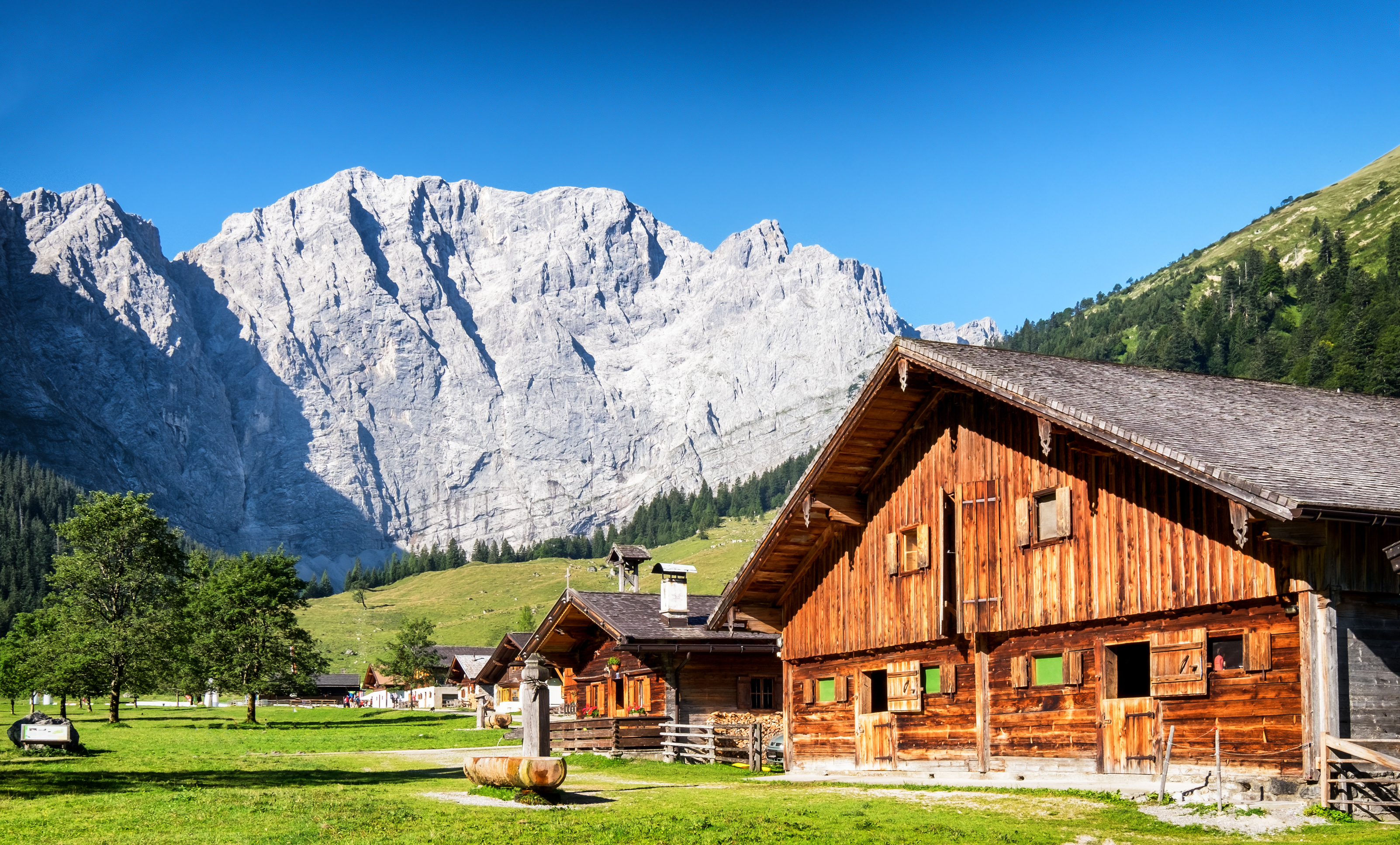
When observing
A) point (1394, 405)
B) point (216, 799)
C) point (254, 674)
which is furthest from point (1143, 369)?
point (254, 674)

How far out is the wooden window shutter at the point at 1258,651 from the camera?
2038 centimetres

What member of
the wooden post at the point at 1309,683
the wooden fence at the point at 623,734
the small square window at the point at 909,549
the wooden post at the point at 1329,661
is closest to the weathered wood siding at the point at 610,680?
the wooden fence at the point at 623,734

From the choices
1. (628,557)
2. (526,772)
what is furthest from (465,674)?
(526,772)

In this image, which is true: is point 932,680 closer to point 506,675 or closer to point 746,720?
point 746,720

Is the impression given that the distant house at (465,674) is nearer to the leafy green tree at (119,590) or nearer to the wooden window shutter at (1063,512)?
the leafy green tree at (119,590)

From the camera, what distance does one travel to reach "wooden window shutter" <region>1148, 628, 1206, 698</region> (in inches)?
854

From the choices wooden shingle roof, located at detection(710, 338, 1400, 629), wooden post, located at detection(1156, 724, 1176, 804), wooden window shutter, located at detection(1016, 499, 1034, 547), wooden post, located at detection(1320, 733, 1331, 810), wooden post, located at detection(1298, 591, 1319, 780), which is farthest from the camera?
wooden window shutter, located at detection(1016, 499, 1034, 547)

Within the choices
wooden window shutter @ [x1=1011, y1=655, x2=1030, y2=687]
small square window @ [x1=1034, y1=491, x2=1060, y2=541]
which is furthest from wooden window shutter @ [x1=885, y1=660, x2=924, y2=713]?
small square window @ [x1=1034, y1=491, x2=1060, y2=541]

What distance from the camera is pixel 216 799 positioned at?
22.0 metres

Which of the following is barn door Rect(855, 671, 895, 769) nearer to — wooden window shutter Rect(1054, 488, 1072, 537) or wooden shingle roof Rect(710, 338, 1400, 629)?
wooden shingle roof Rect(710, 338, 1400, 629)

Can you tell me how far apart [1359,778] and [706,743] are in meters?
23.5

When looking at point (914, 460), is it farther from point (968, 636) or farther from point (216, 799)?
point (216, 799)

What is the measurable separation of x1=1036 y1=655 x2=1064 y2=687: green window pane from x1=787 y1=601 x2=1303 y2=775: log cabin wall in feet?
0.45

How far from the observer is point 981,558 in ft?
88.4
